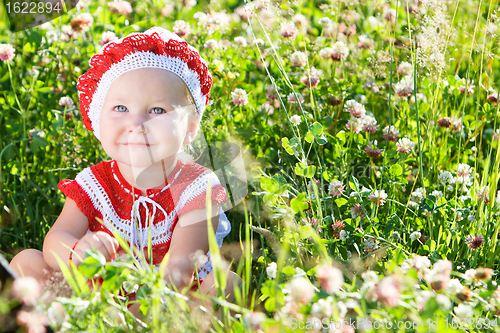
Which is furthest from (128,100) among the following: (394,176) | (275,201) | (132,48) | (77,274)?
(394,176)

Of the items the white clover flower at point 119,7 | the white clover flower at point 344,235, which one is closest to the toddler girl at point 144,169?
the white clover flower at point 344,235

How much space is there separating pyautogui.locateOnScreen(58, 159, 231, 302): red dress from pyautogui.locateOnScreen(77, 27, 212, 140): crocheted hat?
8.9 inches

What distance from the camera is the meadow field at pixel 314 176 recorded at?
101 cm

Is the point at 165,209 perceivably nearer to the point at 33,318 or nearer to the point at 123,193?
the point at 123,193

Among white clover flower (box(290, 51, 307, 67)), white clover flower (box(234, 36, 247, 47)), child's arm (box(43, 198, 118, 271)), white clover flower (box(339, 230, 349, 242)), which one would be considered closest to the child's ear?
child's arm (box(43, 198, 118, 271))

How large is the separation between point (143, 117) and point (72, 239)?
52 cm

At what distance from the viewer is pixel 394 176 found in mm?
1870

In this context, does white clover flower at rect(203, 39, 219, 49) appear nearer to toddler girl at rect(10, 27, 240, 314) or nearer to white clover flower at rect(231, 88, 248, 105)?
white clover flower at rect(231, 88, 248, 105)

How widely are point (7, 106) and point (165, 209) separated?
1266 mm

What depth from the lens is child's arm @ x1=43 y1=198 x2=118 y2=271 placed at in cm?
144

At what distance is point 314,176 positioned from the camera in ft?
6.75

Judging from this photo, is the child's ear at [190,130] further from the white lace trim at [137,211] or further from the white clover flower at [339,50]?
the white clover flower at [339,50]

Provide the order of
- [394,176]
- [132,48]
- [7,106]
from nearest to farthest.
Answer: [132,48]
[394,176]
[7,106]

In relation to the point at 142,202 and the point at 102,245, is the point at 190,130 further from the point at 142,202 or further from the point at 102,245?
the point at 102,245
